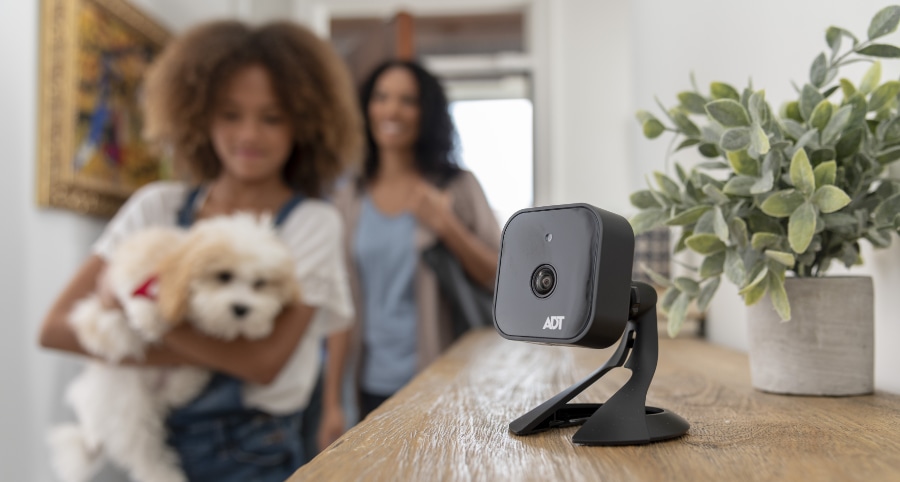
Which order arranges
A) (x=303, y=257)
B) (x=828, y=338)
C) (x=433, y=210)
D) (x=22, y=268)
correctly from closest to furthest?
1. (x=828, y=338)
2. (x=303, y=257)
3. (x=22, y=268)
4. (x=433, y=210)

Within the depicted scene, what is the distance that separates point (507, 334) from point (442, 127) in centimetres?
153

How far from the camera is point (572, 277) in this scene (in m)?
0.50

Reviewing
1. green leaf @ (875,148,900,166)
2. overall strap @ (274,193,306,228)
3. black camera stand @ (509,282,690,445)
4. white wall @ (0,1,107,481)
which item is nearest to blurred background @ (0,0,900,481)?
white wall @ (0,1,107,481)

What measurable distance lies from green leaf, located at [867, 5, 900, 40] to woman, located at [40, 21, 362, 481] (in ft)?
3.22

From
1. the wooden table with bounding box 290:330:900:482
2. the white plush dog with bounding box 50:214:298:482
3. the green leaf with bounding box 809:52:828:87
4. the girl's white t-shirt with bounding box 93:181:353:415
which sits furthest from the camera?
the girl's white t-shirt with bounding box 93:181:353:415

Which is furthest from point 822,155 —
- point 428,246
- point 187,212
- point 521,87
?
point 521,87

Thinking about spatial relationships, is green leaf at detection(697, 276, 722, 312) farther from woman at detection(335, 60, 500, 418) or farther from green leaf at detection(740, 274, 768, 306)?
woman at detection(335, 60, 500, 418)

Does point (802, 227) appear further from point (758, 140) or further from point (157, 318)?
point (157, 318)

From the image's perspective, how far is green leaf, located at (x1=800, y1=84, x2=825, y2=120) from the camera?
667mm

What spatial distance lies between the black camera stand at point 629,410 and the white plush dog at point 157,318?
78 centimetres

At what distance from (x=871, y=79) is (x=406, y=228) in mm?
1341

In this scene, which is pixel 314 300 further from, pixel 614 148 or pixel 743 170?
pixel 614 148

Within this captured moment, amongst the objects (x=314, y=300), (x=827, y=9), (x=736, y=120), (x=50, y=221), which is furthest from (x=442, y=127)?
(x=736, y=120)

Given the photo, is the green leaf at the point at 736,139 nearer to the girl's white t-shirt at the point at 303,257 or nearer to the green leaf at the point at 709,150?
the green leaf at the point at 709,150
